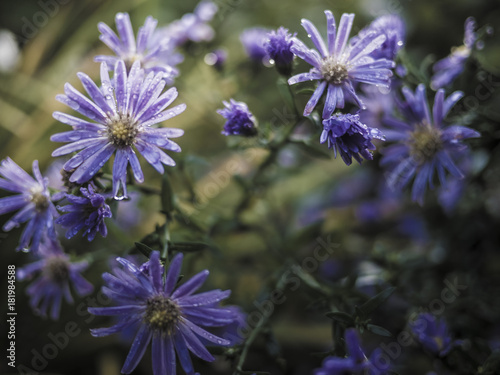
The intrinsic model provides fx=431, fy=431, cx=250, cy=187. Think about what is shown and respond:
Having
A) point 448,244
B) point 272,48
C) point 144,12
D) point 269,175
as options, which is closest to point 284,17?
point 144,12

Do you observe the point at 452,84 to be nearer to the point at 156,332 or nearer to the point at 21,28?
the point at 156,332

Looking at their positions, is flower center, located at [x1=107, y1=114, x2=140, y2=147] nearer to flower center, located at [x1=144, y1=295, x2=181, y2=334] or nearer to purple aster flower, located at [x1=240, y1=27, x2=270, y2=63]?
flower center, located at [x1=144, y1=295, x2=181, y2=334]

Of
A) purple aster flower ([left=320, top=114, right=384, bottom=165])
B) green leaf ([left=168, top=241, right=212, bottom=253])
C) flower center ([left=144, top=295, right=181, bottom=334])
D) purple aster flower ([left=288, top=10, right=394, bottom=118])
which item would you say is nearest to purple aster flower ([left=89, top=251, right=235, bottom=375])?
flower center ([left=144, top=295, right=181, bottom=334])

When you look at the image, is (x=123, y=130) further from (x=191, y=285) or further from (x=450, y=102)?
(x=450, y=102)

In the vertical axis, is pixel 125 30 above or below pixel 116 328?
above

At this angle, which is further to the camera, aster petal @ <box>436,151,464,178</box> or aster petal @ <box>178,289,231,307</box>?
aster petal @ <box>436,151,464,178</box>

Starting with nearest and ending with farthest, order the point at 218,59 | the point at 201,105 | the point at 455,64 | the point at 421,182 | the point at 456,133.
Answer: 1. the point at 456,133
2. the point at 421,182
3. the point at 455,64
4. the point at 218,59
5. the point at 201,105

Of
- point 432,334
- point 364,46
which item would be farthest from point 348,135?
point 432,334
